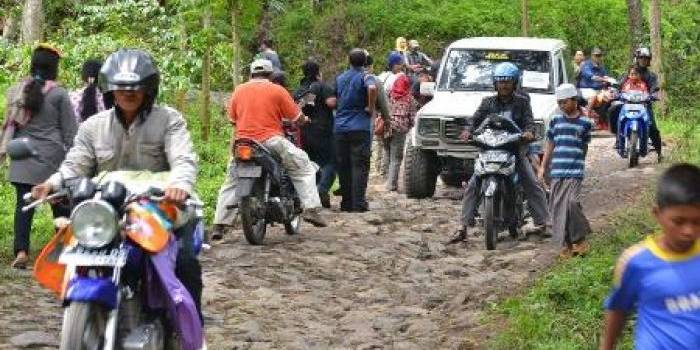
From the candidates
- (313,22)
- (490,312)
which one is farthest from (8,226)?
(313,22)

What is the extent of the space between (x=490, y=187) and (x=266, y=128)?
215 centimetres

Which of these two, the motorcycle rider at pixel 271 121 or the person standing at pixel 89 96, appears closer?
the person standing at pixel 89 96

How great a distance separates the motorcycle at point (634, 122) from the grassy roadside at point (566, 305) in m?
7.17

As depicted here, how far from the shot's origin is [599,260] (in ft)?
29.0

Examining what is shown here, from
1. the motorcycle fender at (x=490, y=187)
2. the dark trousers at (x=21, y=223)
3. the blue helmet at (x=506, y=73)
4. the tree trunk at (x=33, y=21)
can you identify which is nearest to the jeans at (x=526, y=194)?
the motorcycle fender at (x=490, y=187)

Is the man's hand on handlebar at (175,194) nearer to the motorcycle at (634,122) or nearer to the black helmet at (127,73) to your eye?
the black helmet at (127,73)

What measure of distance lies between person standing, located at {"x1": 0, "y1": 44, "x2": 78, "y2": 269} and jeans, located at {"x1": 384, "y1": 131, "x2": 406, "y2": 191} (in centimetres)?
697

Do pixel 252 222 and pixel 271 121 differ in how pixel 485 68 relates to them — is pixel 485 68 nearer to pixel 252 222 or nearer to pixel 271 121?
pixel 271 121

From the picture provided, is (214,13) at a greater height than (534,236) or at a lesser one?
greater

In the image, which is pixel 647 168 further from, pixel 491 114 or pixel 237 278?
pixel 237 278

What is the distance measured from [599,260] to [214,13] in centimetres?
1010

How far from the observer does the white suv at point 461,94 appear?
47.6 feet

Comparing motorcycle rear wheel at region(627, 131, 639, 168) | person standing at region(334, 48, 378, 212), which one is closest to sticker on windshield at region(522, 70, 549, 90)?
person standing at region(334, 48, 378, 212)

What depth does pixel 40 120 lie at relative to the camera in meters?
9.65
